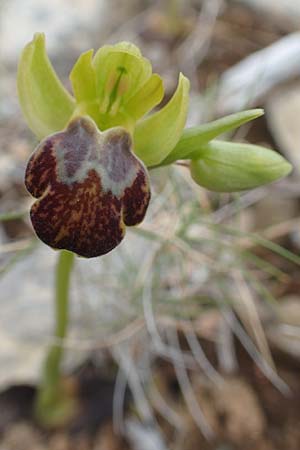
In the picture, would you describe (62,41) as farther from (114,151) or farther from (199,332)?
(114,151)

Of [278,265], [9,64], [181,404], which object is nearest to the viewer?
[181,404]

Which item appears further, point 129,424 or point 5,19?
point 5,19

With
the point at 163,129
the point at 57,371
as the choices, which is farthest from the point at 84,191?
the point at 57,371

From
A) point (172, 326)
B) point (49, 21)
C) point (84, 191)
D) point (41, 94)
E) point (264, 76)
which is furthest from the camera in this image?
point (49, 21)

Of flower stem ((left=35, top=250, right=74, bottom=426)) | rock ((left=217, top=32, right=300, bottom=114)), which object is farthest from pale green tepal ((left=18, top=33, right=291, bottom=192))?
rock ((left=217, top=32, right=300, bottom=114))

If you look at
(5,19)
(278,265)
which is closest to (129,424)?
(278,265)

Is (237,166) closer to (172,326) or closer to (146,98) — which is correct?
(146,98)

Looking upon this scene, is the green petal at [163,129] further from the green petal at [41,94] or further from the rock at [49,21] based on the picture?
the rock at [49,21]
